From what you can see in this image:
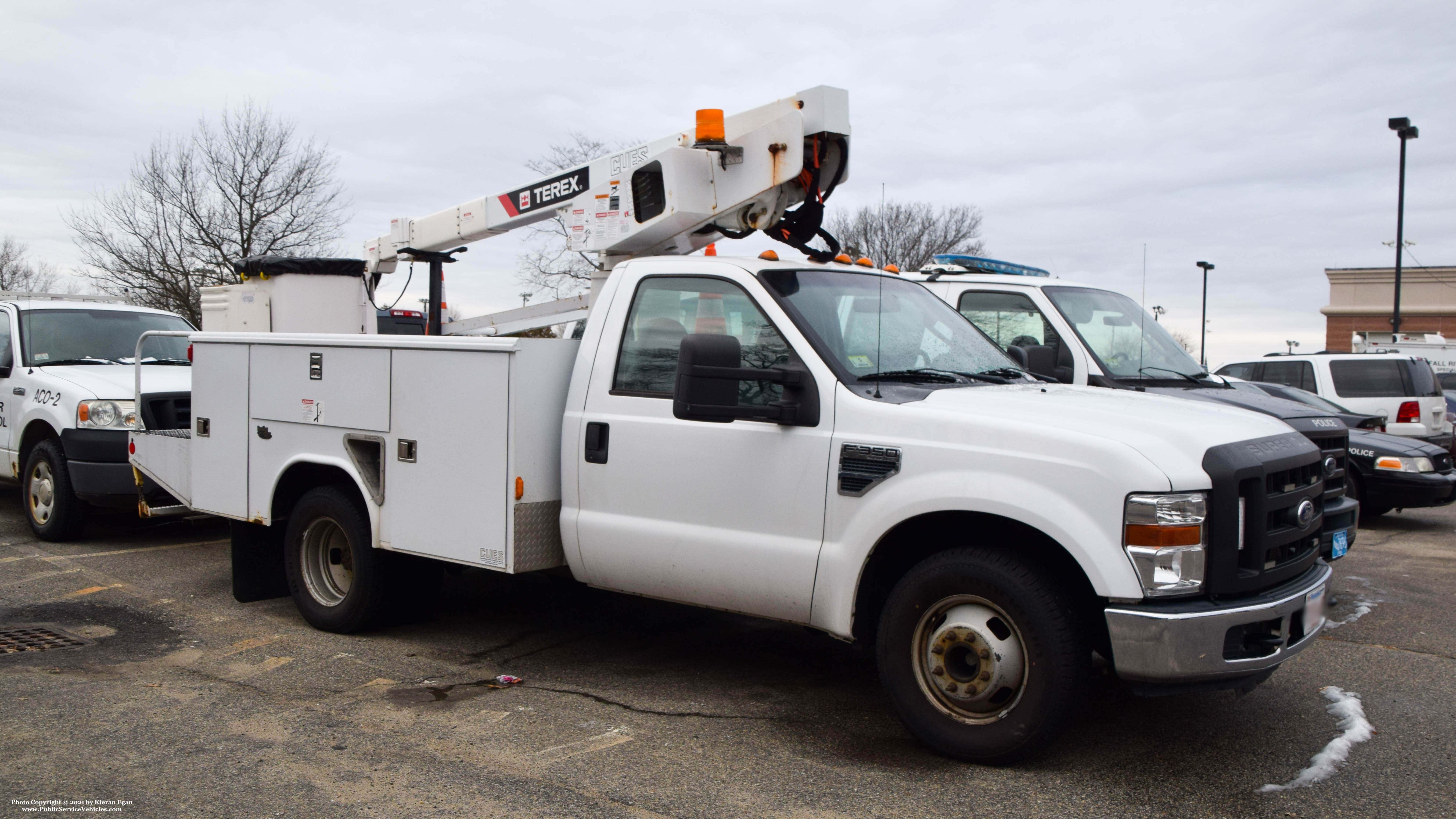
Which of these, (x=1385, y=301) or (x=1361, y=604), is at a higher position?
(x=1385, y=301)

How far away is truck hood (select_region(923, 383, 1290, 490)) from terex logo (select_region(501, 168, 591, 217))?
2.96 meters

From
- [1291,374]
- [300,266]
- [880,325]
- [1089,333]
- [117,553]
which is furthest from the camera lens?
[1291,374]

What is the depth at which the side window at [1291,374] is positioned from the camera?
14.5 m

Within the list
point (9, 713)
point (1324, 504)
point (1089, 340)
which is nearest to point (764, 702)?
point (1324, 504)

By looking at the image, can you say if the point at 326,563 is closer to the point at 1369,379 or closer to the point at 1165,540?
the point at 1165,540

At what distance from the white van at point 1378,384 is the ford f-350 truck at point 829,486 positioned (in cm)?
1027

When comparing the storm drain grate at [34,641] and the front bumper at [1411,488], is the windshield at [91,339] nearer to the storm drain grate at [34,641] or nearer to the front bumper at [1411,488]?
the storm drain grate at [34,641]

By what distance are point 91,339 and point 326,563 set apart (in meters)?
4.98

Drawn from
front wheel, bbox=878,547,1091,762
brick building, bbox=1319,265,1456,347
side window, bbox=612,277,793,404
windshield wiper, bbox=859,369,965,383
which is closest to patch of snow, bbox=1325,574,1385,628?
windshield wiper, bbox=859,369,965,383

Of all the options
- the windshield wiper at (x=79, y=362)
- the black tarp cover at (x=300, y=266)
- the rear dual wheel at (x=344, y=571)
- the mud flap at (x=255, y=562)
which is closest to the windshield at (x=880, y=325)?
the rear dual wheel at (x=344, y=571)

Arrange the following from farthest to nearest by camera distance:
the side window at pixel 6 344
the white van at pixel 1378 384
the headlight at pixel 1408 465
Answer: the white van at pixel 1378 384
the headlight at pixel 1408 465
the side window at pixel 6 344

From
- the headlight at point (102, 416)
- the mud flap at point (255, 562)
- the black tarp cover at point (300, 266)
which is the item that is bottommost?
the mud flap at point (255, 562)

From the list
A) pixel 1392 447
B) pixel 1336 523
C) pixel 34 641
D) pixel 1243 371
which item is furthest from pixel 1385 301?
pixel 34 641

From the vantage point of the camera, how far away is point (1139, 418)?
13.6ft
